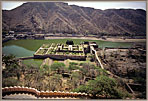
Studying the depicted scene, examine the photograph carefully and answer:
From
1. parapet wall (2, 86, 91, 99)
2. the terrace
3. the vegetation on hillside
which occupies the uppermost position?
the terrace

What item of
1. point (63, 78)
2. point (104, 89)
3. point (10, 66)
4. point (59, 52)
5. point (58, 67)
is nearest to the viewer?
point (104, 89)

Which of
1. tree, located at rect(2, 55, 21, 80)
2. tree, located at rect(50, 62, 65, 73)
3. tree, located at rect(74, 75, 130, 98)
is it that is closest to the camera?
tree, located at rect(74, 75, 130, 98)

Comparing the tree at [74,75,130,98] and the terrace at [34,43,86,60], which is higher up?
the terrace at [34,43,86,60]

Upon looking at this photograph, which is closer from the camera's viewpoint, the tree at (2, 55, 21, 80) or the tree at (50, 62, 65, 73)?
the tree at (2, 55, 21, 80)

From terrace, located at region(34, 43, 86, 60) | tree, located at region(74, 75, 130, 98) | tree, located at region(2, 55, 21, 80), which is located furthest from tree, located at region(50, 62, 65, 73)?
tree, located at region(74, 75, 130, 98)

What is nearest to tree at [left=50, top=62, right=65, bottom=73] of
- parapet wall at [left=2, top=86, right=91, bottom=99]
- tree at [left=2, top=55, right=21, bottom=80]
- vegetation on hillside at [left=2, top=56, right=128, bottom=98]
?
vegetation on hillside at [left=2, top=56, right=128, bottom=98]

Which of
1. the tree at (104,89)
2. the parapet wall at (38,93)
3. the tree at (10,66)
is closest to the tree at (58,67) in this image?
the tree at (10,66)

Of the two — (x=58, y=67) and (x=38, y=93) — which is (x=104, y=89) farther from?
(x=58, y=67)

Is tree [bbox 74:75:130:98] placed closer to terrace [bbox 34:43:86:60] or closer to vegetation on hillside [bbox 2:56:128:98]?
vegetation on hillside [bbox 2:56:128:98]

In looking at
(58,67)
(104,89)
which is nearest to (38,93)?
(58,67)

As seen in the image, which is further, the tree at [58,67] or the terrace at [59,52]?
the terrace at [59,52]

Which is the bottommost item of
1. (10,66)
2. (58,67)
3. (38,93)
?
(38,93)

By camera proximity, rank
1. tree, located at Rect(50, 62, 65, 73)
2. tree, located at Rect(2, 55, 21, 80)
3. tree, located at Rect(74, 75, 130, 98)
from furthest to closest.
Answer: tree, located at Rect(50, 62, 65, 73) < tree, located at Rect(2, 55, 21, 80) < tree, located at Rect(74, 75, 130, 98)

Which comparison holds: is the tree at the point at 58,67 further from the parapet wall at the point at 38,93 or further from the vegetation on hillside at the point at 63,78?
the parapet wall at the point at 38,93
